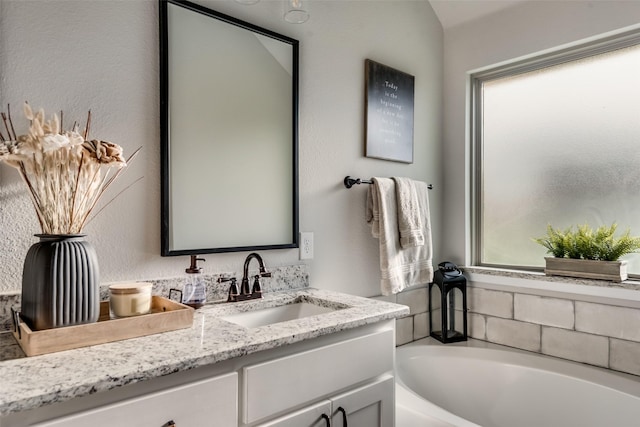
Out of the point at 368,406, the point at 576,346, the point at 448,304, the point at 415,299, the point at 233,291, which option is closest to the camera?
the point at 368,406

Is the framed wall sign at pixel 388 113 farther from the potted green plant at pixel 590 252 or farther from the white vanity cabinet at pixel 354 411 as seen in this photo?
the white vanity cabinet at pixel 354 411

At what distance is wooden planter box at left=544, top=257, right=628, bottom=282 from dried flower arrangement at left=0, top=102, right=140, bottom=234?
1.95m

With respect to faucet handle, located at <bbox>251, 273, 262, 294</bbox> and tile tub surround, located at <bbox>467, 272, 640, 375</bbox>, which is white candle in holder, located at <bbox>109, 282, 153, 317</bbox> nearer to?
faucet handle, located at <bbox>251, 273, 262, 294</bbox>

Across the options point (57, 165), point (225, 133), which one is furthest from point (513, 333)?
point (57, 165)

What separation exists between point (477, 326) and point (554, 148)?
1.04 metres

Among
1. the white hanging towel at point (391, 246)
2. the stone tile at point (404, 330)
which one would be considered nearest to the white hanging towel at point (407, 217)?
the white hanging towel at point (391, 246)

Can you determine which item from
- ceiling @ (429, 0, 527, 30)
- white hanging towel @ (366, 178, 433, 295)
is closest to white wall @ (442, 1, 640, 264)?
ceiling @ (429, 0, 527, 30)

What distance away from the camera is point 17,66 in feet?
3.75

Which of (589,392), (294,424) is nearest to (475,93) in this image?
(589,392)

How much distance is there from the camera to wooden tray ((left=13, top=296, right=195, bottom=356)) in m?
0.91

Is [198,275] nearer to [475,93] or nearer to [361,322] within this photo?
[361,322]

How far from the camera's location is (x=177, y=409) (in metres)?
0.91

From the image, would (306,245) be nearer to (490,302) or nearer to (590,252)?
(490,302)

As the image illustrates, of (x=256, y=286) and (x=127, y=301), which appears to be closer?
(x=127, y=301)
